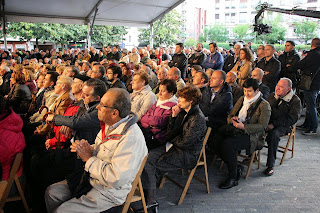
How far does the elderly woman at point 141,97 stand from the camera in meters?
3.63

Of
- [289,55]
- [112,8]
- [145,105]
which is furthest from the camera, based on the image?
[112,8]

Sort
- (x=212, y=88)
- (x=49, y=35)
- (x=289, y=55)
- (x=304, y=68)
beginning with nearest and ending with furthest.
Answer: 1. (x=212, y=88)
2. (x=304, y=68)
3. (x=289, y=55)
4. (x=49, y=35)

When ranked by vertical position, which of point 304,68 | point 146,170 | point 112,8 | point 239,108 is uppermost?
point 112,8

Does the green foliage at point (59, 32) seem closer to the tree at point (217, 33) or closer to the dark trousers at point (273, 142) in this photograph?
the tree at point (217, 33)

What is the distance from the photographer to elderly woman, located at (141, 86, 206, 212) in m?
2.74

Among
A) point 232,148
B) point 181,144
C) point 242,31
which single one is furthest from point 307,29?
point 181,144

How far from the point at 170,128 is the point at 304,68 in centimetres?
397

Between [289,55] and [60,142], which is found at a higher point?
[289,55]

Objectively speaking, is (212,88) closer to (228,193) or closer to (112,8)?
(228,193)

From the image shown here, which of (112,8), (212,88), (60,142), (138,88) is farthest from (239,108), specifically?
(112,8)

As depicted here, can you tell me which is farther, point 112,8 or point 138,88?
point 112,8

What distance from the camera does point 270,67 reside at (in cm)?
550

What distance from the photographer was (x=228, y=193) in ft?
10.4

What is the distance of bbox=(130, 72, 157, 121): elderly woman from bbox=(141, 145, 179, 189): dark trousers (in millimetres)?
→ 820
